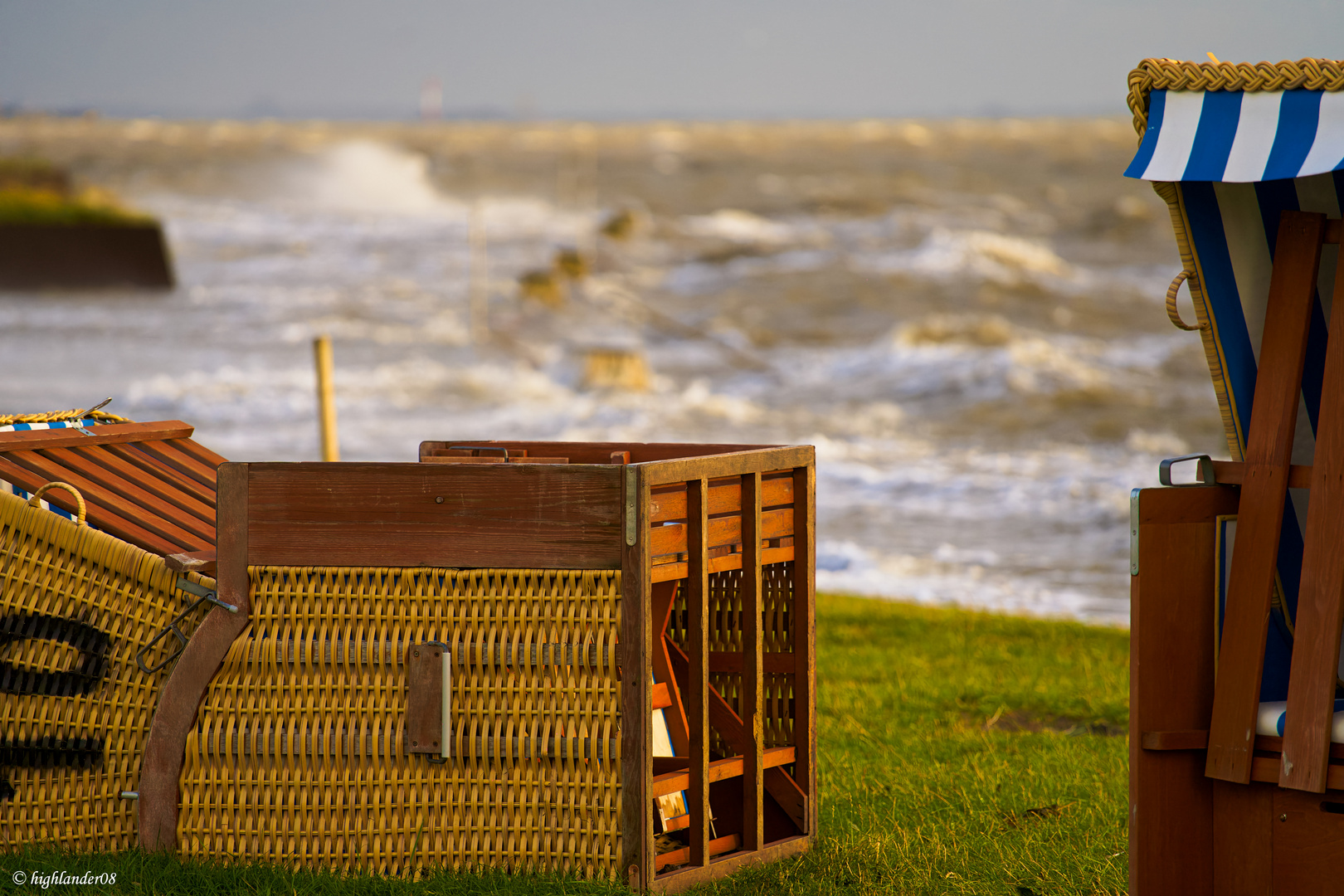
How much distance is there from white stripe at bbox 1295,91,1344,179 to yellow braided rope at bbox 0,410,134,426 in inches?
95.3

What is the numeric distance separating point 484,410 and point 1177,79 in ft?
55.5

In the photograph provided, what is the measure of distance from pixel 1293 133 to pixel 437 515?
1487 millimetres

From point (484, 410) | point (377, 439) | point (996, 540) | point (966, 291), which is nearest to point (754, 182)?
point (966, 291)

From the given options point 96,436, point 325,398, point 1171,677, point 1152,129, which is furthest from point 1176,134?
point 325,398

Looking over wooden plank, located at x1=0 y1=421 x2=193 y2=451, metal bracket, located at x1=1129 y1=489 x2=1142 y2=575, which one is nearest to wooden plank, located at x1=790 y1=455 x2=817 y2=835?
metal bracket, located at x1=1129 y1=489 x2=1142 y2=575

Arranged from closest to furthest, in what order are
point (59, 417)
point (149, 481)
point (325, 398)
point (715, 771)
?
point (715, 771) < point (149, 481) < point (59, 417) < point (325, 398)

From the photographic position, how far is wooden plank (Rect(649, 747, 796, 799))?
85.0 inches

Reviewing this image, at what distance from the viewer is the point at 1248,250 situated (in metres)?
2.12

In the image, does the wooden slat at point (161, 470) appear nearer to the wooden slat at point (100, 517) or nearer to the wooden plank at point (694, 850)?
the wooden slat at point (100, 517)

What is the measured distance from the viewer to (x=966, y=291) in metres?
21.4

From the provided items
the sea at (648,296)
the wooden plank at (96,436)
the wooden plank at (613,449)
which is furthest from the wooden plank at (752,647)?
the sea at (648,296)

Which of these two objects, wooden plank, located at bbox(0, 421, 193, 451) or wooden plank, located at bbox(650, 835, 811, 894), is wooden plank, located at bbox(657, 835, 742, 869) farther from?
wooden plank, located at bbox(0, 421, 193, 451)

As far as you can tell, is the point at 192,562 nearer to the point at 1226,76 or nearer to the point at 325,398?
the point at 1226,76

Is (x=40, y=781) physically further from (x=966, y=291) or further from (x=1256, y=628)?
(x=966, y=291)
